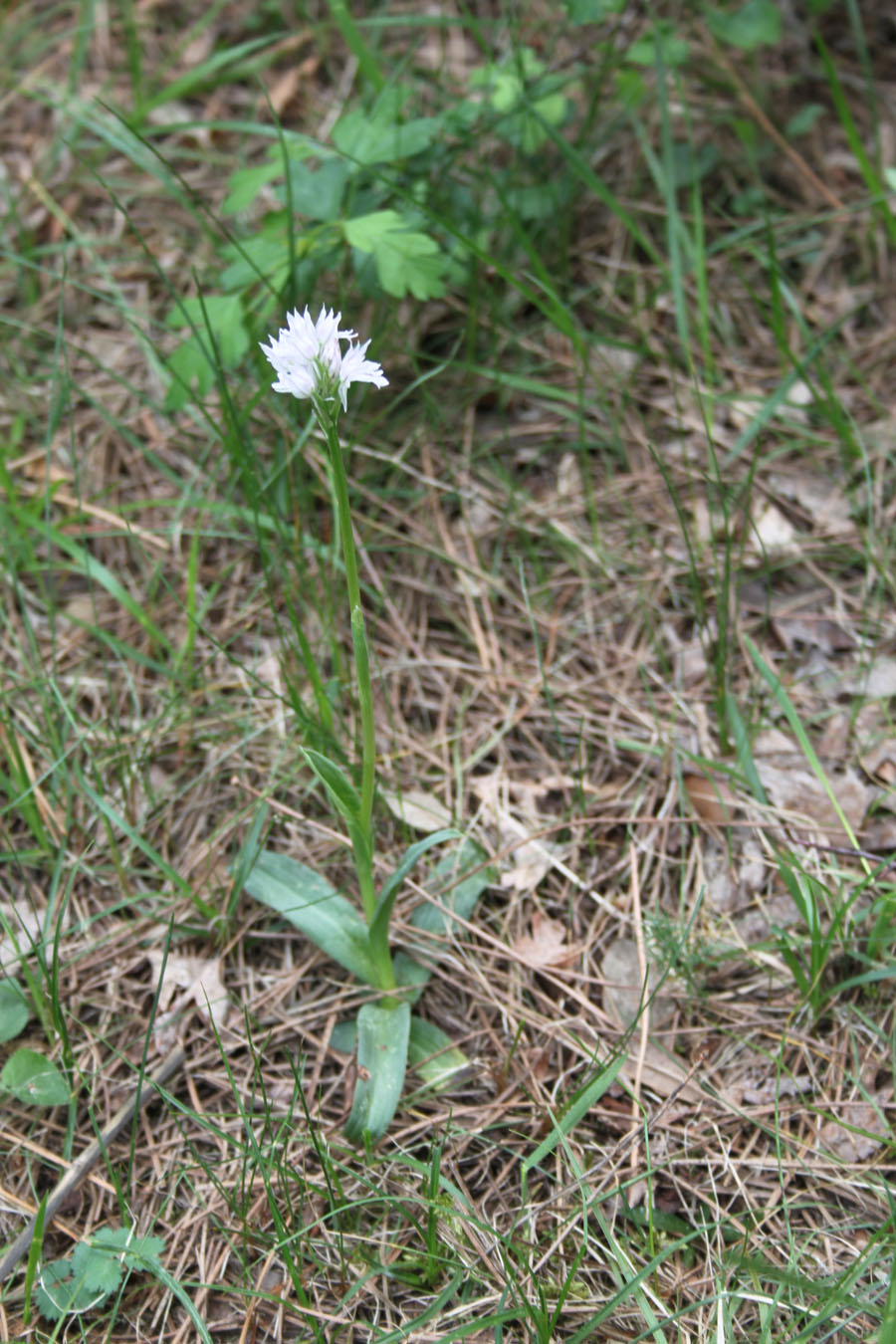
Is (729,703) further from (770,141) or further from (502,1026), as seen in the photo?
(770,141)

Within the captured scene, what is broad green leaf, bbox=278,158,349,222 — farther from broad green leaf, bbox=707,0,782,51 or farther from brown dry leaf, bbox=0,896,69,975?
brown dry leaf, bbox=0,896,69,975

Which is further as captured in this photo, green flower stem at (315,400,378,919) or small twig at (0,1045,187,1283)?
small twig at (0,1045,187,1283)

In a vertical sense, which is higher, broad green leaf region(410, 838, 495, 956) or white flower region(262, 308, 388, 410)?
white flower region(262, 308, 388, 410)

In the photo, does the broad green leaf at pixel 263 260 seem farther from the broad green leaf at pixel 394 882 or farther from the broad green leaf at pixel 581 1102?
the broad green leaf at pixel 581 1102

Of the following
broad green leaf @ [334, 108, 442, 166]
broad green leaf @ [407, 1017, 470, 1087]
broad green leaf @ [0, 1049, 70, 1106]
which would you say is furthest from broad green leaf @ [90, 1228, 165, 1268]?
broad green leaf @ [334, 108, 442, 166]

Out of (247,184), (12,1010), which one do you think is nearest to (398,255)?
(247,184)

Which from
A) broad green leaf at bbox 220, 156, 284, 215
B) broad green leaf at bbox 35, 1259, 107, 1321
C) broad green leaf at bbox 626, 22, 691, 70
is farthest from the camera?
broad green leaf at bbox 626, 22, 691, 70

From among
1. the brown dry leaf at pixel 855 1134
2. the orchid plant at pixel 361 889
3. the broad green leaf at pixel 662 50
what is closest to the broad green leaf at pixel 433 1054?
the orchid plant at pixel 361 889
